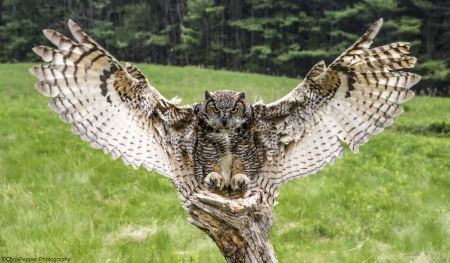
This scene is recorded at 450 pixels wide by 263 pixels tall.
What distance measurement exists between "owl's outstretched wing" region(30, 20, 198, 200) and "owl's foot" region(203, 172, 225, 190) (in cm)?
17

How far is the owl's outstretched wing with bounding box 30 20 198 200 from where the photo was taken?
2859 mm

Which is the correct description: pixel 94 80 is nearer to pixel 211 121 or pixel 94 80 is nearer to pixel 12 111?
pixel 211 121

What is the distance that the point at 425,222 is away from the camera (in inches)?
201

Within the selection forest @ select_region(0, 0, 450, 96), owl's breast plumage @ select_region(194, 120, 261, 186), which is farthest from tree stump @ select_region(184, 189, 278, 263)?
forest @ select_region(0, 0, 450, 96)

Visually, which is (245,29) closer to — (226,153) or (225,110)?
(226,153)

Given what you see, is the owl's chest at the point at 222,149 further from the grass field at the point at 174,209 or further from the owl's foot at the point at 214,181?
the grass field at the point at 174,209

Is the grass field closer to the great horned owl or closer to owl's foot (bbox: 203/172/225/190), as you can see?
owl's foot (bbox: 203/172/225/190)

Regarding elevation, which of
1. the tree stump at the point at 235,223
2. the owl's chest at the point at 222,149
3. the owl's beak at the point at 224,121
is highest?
the owl's beak at the point at 224,121

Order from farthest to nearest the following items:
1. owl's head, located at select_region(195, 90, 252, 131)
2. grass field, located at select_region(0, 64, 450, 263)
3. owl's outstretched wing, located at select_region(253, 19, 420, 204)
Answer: grass field, located at select_region(0, 64, 450, 263) < owl's head, located at select_region(195, 90, 252, 131) < owl's outstretched wing, located at select_region(253, 19, 420, 204)

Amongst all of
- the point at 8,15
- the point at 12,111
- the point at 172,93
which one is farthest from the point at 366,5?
the point at 8,15

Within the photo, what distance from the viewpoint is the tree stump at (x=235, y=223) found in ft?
8.90

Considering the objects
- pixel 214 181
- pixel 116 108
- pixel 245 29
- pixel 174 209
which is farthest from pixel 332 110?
pixel 245 29

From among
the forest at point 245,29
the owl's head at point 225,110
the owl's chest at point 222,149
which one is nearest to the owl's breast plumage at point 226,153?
the owl's chest at point 222,149

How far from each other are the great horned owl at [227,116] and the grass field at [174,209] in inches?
45.5
